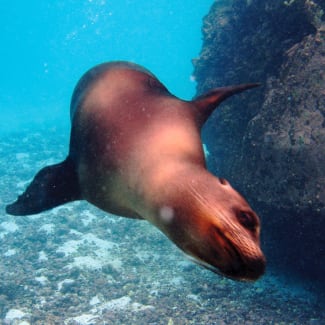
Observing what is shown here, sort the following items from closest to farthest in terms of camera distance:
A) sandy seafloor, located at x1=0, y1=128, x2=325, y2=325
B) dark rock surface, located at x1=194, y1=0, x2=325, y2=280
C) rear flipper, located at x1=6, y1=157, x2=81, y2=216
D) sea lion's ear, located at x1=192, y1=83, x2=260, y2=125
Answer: sea lion's ear, located at x1=192, y1=83, x2=260, y2=125, rear flipper, located at x1=6, y1=157, x2=81, y2=216, dark rock surface, located at x1=194, y1=0, x2=325, y2=280, sandy seafloor, located at x1=0, y1=128, x2=325, y2=325

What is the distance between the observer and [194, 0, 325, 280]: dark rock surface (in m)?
5.64

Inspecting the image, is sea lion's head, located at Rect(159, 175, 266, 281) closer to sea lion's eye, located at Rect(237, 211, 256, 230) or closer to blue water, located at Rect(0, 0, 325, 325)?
sea lion's eye, located at Rect(237, 211, 256, 230)

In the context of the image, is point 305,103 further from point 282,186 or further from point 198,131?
point 198,131

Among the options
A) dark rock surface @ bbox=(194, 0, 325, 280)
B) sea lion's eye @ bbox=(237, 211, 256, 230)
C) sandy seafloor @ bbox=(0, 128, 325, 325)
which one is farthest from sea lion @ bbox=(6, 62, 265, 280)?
sandy seafloor @ bbox=(0, 128, 325, 325)

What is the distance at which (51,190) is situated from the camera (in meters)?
2.31

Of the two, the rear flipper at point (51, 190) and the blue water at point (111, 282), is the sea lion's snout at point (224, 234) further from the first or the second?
the blue water at point (111, 282)

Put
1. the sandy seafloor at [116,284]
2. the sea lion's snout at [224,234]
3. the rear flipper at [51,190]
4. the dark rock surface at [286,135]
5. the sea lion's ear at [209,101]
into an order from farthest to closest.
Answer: the sandy seafloor at [116,284], the dark rock surface at [286,135], the rear flipper at [51,190], the sea lion's ear at [209,101], the sea lion's snout at [224,234]

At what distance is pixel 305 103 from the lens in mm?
5941

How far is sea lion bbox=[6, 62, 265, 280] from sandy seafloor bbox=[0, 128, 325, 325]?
4355mm

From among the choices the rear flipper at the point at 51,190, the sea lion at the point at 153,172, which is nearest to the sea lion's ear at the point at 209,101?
the sea lion at the point at 153,172

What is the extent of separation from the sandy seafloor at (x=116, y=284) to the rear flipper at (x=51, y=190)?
3.79 meters

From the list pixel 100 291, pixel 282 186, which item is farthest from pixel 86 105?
pixel 100 291

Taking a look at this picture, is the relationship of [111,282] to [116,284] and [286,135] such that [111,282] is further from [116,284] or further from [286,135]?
[286,135]

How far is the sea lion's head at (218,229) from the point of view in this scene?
96cm
